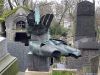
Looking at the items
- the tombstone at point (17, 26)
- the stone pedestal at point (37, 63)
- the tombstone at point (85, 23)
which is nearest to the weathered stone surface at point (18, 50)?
the tombstone at point (85, 23)

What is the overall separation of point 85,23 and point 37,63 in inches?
214

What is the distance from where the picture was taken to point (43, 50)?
579 cm

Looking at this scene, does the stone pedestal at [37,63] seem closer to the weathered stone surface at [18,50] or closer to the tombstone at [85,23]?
the weathered stone surface at [18,50]

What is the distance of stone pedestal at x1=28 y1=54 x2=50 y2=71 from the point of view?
21.6 ft

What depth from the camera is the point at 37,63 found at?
666cm

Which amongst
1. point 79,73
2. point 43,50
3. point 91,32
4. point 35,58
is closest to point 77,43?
point 91,32

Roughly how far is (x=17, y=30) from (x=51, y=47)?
9982mm

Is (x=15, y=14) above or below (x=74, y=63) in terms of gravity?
above

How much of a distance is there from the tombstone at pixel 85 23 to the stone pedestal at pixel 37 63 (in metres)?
4.66

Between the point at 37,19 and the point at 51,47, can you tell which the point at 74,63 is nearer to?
the point at 37,19

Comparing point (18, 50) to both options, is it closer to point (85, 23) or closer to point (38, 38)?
point (85, 23)

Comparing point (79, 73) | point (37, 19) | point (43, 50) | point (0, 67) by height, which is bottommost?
point (79, 73)

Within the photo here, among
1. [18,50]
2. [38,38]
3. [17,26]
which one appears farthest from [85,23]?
[38,38]

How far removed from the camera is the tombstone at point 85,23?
11.5 m
